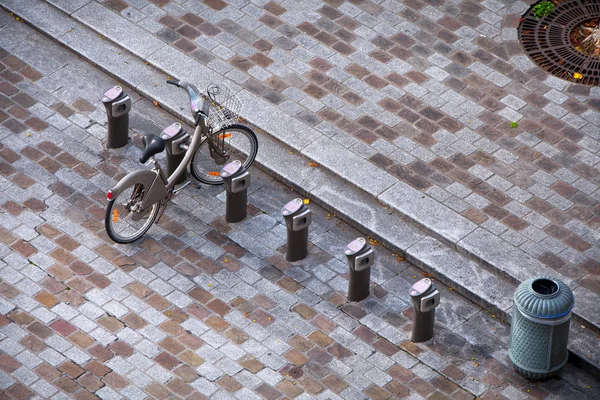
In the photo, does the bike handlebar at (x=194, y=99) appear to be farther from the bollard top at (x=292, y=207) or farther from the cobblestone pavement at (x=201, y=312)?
the bollard top at (x=292, y=207)

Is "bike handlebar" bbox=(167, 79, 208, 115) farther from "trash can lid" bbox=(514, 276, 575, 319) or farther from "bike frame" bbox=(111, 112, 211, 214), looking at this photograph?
"trash can lid" bbox=(514, 276, 575, 319)

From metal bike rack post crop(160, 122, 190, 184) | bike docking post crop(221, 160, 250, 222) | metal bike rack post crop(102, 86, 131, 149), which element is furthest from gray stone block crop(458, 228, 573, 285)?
metal bike rack post crop(102, 86, 131, 149)

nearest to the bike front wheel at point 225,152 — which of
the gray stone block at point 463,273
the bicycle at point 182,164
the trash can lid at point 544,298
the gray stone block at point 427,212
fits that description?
the bicycle at point 182,164

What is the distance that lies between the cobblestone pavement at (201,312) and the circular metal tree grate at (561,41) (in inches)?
143

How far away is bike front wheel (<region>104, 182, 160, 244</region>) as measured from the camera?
12.6 meters

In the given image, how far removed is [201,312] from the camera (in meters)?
12.2

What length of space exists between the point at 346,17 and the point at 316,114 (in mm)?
1869

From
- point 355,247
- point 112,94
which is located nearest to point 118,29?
point 112,94

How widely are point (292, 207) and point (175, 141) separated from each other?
1.58 meters

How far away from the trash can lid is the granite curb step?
2.83 ft

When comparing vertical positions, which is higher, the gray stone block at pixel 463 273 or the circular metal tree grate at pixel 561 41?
the circular metal tree grate at pixel 561 41

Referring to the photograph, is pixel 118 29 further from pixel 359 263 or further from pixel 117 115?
pixel 359 263

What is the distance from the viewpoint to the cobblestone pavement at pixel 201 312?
11.6 metres

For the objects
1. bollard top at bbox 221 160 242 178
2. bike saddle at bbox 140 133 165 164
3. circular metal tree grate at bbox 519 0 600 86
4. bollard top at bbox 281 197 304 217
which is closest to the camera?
bollard top at bbox 281 197 304 217
